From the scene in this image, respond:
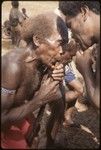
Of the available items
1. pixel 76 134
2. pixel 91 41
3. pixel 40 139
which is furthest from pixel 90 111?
pixel 91 41

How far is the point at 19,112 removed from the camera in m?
3.89

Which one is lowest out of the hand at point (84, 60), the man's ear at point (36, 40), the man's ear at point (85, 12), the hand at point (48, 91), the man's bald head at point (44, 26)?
the hand at point (48, 91)

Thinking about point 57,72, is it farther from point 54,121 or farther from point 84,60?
point 54,121

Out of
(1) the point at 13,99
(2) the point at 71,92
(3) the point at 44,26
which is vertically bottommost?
(2) the point at 71,92

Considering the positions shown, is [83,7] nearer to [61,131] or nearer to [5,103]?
[5,103]

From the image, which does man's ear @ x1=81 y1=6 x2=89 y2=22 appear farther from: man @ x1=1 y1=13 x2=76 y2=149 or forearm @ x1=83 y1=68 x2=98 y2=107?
forearm @ x1=83 y1=68 x2=98 y2=107

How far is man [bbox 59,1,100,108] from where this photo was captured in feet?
12.6

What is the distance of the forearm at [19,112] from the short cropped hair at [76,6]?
90 cm

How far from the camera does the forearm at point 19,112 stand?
12.6 feet

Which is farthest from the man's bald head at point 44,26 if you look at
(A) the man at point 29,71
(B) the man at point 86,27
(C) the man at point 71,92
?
(C) the man at point 71,92

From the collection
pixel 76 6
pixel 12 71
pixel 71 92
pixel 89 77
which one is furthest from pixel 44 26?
pixel 71 92

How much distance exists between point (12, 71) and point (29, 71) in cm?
33

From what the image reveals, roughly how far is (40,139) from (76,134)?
0.73 m

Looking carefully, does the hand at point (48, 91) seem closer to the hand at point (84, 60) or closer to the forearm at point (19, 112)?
the forearm at point (19, 112)
